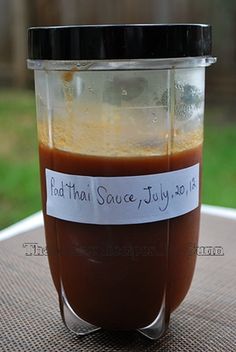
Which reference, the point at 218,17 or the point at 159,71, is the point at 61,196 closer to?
the point at 159,71

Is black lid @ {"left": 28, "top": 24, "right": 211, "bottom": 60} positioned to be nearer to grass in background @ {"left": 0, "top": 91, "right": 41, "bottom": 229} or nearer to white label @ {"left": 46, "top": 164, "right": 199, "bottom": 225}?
white label @ {"left": 46, "top": 164, "right": 199, "bottom": 225}

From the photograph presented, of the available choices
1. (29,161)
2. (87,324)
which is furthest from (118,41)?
(29,161)

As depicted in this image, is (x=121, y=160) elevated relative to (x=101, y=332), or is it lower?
elevated

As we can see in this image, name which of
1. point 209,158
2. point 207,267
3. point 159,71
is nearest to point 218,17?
point 209,158

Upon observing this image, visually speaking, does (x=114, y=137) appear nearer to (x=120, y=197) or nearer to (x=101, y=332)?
(x=120, y=197)

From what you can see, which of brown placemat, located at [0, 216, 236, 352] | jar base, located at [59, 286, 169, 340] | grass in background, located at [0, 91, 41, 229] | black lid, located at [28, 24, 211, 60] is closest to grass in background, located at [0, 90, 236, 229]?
grass in background, located at [0, 91, 41, 229]

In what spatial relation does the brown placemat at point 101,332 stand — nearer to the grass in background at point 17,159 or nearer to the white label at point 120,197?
the white label at point 120,197

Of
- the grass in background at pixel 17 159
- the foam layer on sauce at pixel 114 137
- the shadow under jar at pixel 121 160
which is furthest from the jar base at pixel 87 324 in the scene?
the grass in background at pixel 17 159
